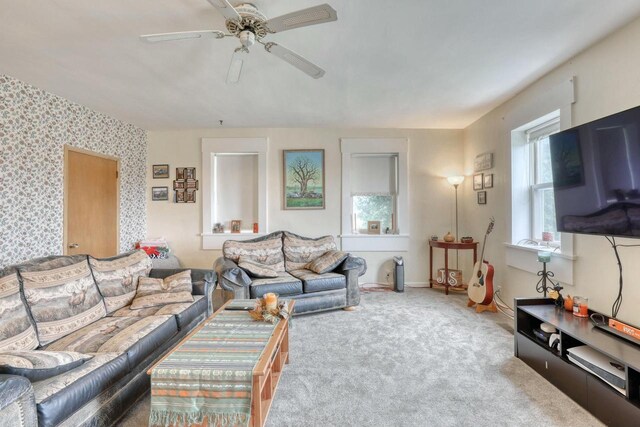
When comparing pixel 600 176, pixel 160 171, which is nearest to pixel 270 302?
pixel 600 176

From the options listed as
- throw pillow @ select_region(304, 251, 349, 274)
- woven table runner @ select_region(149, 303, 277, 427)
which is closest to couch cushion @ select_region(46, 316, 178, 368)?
woven table runner @ select_region(149, 303, 277, 427)

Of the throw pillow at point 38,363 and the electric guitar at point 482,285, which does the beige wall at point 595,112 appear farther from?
the throw pillow at point 38,363

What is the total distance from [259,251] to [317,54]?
2.39 metres

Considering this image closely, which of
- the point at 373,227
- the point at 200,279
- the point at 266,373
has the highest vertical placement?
the point at 373,227

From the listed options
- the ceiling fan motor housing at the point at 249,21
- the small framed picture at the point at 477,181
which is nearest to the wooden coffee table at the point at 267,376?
the ceiling fan motor housing at the point at 249,21

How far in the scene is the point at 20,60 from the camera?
2428 millimetres

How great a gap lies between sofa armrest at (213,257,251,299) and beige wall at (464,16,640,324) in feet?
9.84

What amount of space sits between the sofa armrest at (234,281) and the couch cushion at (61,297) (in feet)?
3.40

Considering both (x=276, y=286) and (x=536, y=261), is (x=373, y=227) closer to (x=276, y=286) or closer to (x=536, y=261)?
(x=276, y=286)

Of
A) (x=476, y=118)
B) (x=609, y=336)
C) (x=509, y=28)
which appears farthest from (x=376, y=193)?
(x=609, y=336)

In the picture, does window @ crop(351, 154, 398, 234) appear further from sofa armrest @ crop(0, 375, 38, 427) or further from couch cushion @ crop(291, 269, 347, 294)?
sofa armrest @ crop(0, 375, 38, 427)

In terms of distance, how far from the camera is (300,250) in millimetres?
3986

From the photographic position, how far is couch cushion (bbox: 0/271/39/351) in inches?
63.3

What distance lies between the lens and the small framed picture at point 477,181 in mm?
3984
